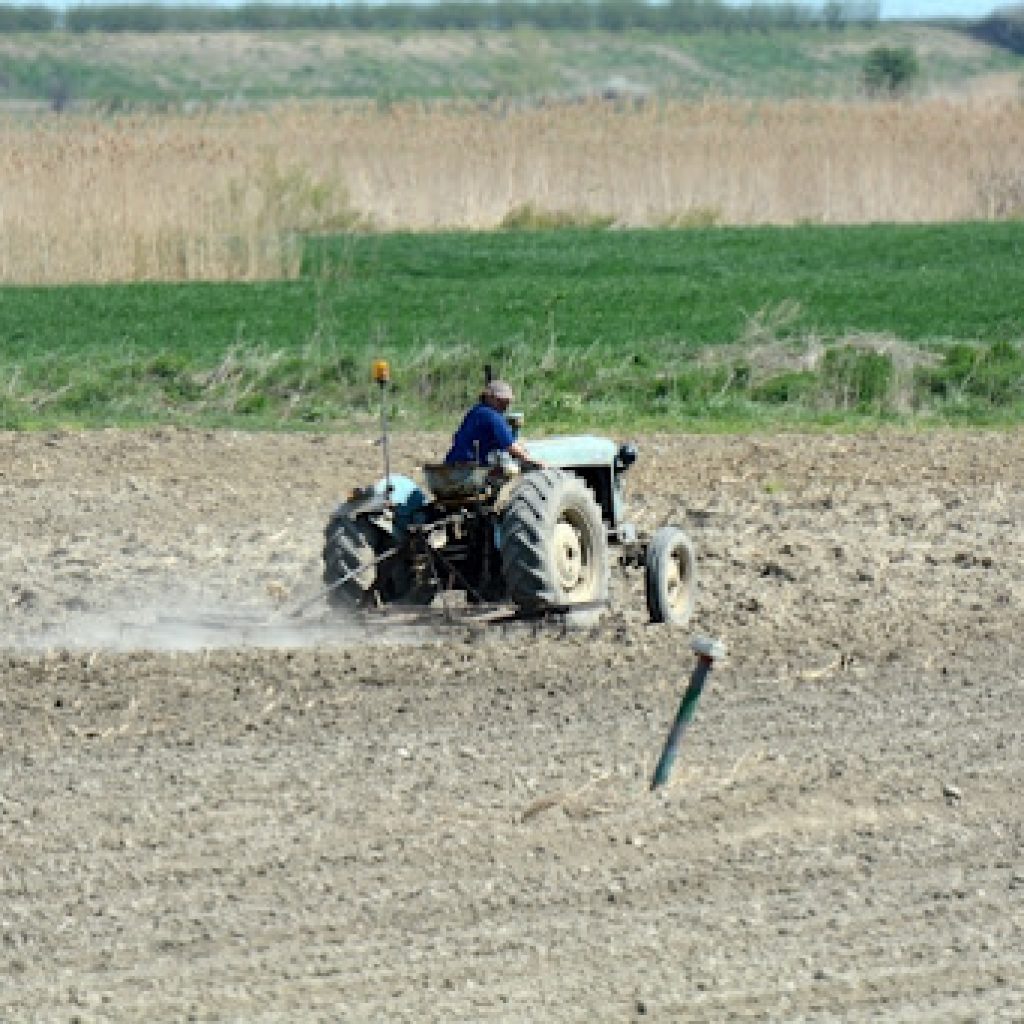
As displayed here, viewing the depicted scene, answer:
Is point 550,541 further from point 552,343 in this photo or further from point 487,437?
point 552,343

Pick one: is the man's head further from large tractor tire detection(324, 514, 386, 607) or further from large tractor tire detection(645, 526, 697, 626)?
large tractor tire detection(645, 526, 697, 626)

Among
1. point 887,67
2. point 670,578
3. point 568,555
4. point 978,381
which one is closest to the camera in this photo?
point 568,555

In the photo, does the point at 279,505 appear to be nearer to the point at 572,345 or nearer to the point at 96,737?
the point at 96,737

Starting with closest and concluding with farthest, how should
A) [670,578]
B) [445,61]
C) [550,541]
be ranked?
[550,541], [670,578], [445,61]

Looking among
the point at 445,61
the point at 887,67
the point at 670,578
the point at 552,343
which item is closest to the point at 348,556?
the point at 670,578

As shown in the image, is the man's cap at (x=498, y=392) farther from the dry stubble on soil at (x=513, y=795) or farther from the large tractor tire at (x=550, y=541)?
the dry stubble on soil at (x=513, y=795)

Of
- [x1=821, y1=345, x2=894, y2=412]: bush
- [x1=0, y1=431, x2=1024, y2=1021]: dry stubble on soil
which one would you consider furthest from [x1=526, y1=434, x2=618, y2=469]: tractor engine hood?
[x1=821, y1=345, x2=894, y2=412]: bush

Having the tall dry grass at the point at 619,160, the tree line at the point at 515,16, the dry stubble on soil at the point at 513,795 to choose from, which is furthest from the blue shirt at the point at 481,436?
the tree line at the point at 515,16

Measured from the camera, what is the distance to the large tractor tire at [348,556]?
36.9 feet

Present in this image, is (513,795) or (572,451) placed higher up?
(572,451)

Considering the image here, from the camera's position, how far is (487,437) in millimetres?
11172

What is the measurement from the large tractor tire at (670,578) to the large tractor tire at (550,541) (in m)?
0.28

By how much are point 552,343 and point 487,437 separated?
10301mm

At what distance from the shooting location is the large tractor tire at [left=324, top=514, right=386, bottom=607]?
11.2 metres
